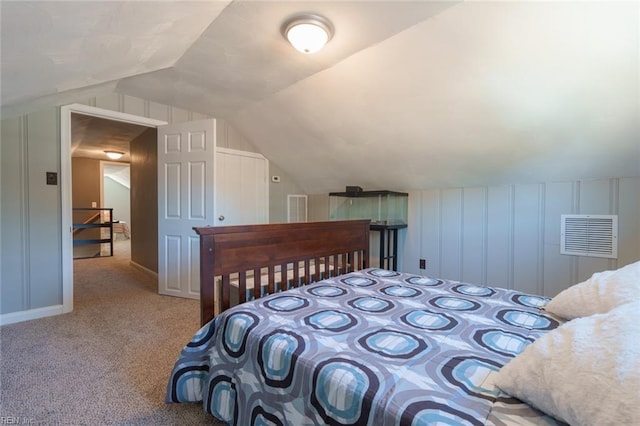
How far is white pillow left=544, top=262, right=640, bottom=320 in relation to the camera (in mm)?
1127

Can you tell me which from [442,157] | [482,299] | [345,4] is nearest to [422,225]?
[442,157]

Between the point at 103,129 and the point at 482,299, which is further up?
the point at 103,129

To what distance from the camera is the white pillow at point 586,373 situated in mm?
628

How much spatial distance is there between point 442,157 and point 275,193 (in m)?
2.45

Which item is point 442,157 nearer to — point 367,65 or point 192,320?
point 367,65

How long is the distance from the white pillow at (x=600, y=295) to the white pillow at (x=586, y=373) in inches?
12.5

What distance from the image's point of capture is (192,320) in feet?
9.04

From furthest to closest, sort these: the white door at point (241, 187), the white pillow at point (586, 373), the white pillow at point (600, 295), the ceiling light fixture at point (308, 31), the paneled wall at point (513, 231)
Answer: the white door at point (241, 187) → the paneled wall at point (513, 231) → the ceiling light fixture at point (308, 31) → the white pillow at point (600, 295) → the white pillow at point (586, 373)

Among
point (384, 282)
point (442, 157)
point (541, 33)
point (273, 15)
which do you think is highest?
point (273, 15)

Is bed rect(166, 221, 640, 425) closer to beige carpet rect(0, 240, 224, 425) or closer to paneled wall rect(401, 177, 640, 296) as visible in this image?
beige carpet rect(0, 240, 224, 425)

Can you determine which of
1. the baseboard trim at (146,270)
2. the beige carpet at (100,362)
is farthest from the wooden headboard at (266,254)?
the baseboard trim at (146,270)

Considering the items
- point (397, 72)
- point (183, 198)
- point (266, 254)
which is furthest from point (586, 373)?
point (183, 198)

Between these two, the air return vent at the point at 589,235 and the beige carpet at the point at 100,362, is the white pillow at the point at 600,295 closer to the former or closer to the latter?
the air return vent at the point at 589,235

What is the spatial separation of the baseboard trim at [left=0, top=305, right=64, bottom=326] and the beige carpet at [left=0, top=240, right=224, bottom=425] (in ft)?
0.26
